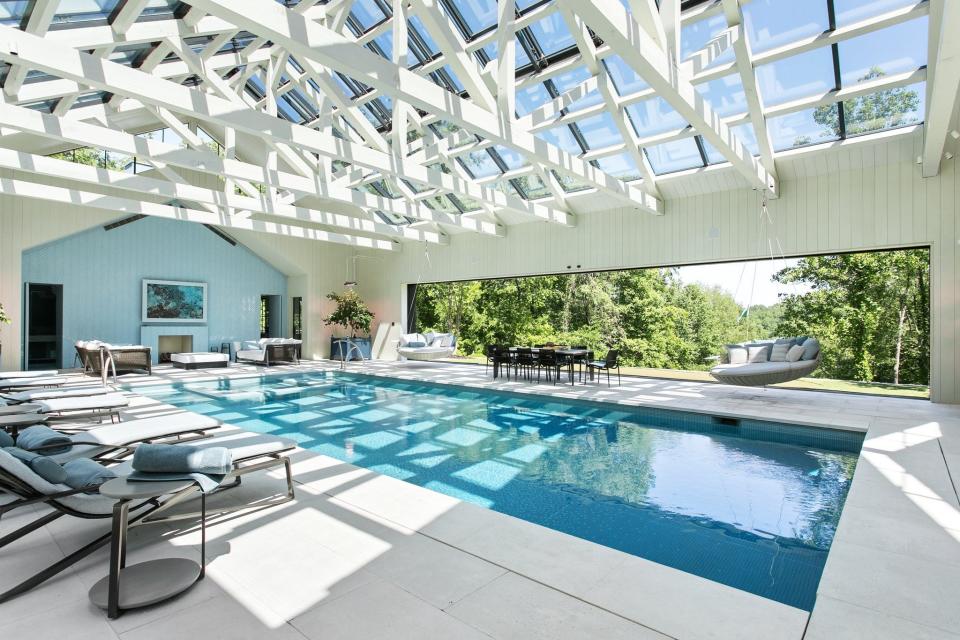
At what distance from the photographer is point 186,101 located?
5.22 m

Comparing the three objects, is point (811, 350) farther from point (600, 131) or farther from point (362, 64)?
point (362, 64)

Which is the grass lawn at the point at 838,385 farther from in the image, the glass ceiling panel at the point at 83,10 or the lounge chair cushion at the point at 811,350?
the glass ceiling panel at the point at 83,10

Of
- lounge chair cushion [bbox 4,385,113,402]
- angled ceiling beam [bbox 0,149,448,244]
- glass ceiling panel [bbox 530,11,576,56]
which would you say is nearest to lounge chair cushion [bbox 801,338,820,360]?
glass ceiling panel [bbox 530,11,576,56]

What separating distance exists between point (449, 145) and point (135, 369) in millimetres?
8726

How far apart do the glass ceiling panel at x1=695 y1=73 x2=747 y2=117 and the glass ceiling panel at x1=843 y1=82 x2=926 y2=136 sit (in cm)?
142

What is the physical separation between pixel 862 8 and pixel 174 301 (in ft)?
49.0

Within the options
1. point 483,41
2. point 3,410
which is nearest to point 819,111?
point 483,41

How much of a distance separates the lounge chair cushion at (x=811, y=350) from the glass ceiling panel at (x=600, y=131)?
4255 mm

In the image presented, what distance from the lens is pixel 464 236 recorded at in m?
13.1

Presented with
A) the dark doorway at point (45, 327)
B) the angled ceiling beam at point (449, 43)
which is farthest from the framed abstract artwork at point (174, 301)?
the angled ceiling beam at point (449, 43)

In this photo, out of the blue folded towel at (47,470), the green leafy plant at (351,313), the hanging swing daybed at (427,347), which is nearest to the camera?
the blue folded towel at (47,470)

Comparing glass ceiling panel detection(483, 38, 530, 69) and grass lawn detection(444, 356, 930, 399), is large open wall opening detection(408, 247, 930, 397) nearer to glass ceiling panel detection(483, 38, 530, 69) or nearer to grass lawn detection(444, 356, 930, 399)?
grass lawn detection(444, 356, 930, 399)

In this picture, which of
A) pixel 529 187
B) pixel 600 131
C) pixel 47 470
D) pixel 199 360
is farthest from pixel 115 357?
pixel 600 131

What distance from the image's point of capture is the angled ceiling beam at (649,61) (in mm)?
3676
